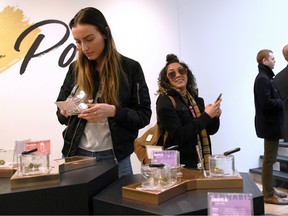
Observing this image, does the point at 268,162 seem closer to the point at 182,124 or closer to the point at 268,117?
the point at 268,117

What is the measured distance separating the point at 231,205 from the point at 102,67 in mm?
879

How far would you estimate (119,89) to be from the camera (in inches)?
56.9

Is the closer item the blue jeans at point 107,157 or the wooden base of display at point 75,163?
the wooden base of display at point 75,163

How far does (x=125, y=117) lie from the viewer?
1.36 meters

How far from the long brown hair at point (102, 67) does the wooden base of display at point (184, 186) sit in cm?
50

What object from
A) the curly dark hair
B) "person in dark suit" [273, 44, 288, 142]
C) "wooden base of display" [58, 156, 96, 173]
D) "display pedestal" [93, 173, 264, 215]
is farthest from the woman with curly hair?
"person in dark suit" [273, 44, 288, 142]

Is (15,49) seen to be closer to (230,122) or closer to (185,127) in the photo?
(185,127)

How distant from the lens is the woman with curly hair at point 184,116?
209 cm

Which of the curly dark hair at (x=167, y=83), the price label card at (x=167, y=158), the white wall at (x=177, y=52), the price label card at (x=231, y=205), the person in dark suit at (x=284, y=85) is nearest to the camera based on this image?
the price label card at (x=231, y=205)

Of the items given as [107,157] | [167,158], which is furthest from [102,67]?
[167,158]

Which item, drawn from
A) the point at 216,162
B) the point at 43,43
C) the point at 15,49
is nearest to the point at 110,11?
the point at 43,43

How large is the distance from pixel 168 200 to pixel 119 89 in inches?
25.2

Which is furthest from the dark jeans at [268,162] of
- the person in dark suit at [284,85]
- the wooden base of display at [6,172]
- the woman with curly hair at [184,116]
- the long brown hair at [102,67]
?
the wooden base of display at [6,172]

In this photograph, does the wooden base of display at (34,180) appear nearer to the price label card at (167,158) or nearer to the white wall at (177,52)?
the price label card at (167,158)
